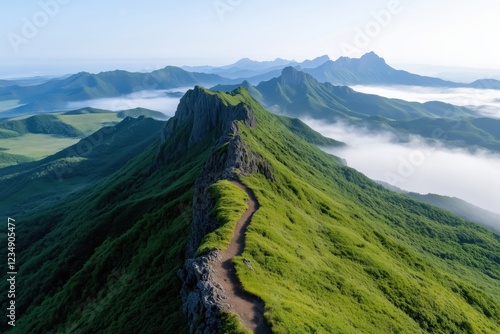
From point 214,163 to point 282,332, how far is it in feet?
267

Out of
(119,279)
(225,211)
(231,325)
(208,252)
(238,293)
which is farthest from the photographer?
(119,279)

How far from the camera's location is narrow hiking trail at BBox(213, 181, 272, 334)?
131 ft

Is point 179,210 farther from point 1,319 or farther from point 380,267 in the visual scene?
point 1,319

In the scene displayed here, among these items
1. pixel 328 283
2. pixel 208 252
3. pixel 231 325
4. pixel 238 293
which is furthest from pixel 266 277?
pixel 328 283

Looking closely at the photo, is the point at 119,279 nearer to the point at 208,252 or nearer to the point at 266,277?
the point at 208,252

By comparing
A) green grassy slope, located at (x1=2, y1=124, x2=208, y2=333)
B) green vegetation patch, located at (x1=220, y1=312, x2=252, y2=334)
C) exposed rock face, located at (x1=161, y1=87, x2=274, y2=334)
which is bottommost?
green grassy slope, located at (x1=2, y1=124, x2=208, y2=333)

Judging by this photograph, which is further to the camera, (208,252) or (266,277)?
(208,252)

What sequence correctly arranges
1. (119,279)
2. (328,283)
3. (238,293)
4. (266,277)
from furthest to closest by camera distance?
(119,279) → (328,283) → (266,277) → (238,293)

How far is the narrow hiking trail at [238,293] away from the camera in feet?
131

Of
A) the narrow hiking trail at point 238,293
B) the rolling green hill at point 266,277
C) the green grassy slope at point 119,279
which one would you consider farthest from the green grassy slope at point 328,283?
the green grassy slope at point 119,279

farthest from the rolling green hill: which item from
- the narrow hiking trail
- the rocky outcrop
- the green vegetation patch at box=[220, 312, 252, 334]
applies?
the green vegetation patch at box=[220, 312, 252, 334]

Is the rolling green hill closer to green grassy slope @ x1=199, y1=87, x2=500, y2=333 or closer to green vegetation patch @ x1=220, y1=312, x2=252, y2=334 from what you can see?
green grassy slope @ x1=199, y1=87, x2=500, y2=333

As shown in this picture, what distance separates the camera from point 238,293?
45562 millimetres

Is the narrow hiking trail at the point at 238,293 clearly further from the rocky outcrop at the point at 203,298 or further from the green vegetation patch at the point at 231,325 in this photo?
the green vegetation patch at the point at 231,325
